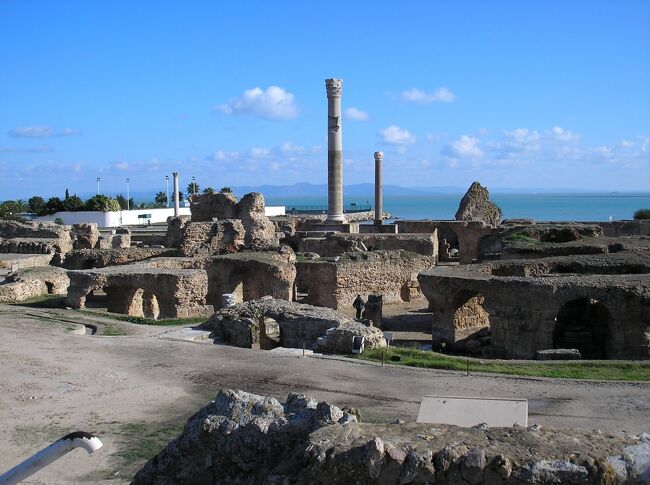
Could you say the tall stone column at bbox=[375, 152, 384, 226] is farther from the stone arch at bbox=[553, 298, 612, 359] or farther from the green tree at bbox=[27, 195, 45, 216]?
the green tree at bbox=[27, 195, 45, 216]

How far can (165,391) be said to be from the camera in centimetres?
1316

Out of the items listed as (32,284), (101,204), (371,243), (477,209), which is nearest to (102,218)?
(101,204)

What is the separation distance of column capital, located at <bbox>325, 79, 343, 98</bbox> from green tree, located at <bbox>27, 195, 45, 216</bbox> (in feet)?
145

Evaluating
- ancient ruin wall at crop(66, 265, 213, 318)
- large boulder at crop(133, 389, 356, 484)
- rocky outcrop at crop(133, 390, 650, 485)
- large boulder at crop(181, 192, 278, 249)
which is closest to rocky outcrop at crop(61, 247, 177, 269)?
large boulder at crop(181, 192, 278, 249)

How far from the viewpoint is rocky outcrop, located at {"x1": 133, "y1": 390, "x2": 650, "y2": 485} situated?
6309 millimetres

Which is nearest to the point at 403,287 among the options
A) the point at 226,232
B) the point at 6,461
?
the point at 226,232

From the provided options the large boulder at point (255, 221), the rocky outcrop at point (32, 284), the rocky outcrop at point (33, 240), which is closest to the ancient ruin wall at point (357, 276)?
the large boulder at point (255, 221)

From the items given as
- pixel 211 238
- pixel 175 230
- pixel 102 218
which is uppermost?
pixel 102 218

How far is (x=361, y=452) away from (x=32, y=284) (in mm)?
21499

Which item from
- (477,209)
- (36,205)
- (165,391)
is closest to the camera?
(165,391)

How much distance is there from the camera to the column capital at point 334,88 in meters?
44.5

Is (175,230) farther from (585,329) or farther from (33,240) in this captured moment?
(585,329)

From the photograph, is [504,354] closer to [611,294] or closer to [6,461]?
[611,294]

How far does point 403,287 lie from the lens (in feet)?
98.5
